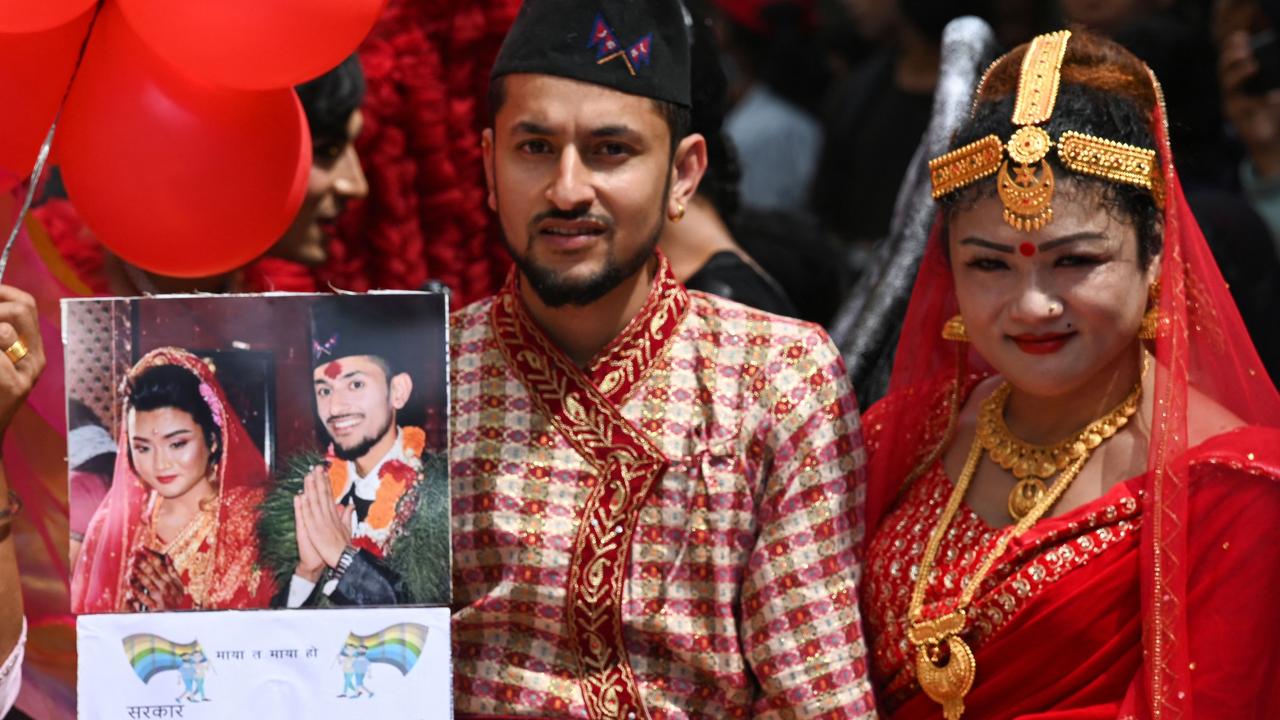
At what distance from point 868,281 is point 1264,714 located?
134cm

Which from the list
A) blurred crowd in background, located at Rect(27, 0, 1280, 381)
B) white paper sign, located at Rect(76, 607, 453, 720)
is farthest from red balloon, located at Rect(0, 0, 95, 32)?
blurred crowd in background, located at Rect(27, 0, 1280, 381)

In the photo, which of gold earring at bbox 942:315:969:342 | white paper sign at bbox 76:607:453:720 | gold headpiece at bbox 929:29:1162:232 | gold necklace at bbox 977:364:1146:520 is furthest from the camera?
gold earring at bbox 942:315:969:342

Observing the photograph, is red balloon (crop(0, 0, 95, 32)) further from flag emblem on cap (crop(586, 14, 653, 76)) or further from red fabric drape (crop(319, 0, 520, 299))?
red fabric drape (crop(319, 0, 520, 299))

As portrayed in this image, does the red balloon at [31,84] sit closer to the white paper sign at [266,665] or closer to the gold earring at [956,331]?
the white paper sign at [266,665]

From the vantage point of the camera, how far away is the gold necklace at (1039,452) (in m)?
2.58

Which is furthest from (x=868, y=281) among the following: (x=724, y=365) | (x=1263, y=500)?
(x=1263, y=500)

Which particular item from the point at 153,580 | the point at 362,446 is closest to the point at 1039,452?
the point at 362,446

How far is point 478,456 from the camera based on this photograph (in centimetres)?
262

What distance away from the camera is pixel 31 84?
8.22 ft

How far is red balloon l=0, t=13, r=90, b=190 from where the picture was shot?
97.7 inches

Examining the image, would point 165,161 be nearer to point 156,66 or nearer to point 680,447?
point 156,66

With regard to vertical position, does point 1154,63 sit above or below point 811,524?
above

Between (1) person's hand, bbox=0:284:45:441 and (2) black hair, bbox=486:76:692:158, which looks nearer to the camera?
(1) person's hand, bbox=0:284:45:441

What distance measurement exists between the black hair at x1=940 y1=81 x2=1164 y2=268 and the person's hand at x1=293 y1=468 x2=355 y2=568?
1016 millimetres
